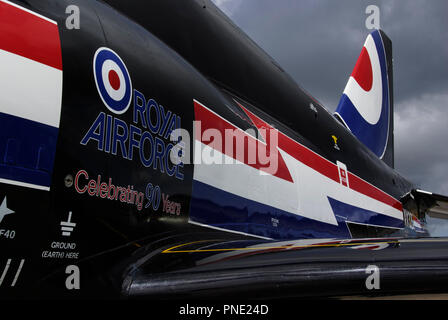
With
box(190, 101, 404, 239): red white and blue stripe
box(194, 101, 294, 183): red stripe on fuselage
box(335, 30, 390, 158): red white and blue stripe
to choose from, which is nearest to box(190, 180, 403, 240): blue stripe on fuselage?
box(190, 101, 404, 239): red white and blue stripe

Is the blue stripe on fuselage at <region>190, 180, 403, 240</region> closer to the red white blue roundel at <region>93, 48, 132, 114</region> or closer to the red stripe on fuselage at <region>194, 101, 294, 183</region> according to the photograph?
the red stripe on fuselage at <region>194, 101, 294, 183</region>

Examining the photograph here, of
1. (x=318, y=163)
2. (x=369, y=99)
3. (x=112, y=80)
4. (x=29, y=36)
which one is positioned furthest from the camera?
(x=369, y=99)

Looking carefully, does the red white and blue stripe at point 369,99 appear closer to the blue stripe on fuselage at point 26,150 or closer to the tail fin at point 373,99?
the tail fin at point 373,99

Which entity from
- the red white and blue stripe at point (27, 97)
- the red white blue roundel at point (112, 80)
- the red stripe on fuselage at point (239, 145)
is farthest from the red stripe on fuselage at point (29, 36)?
the red stripe on fuselage at point (239, 145)

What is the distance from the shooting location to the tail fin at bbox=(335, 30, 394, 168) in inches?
281

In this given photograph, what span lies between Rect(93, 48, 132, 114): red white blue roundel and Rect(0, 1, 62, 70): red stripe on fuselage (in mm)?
216

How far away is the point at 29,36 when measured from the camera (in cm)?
172

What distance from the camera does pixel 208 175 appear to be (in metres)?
2.70

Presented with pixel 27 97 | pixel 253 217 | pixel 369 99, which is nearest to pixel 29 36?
pixel 27 97

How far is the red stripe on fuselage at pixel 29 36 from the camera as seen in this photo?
1648mm

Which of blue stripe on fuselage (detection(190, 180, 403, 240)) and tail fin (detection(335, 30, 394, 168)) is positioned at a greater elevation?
tail fin (detection(335, 30, 394, 168))

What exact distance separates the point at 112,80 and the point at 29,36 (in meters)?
0.44

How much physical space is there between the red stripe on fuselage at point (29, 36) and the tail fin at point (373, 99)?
570 centimetres

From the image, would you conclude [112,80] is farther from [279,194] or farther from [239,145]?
[279,194]
